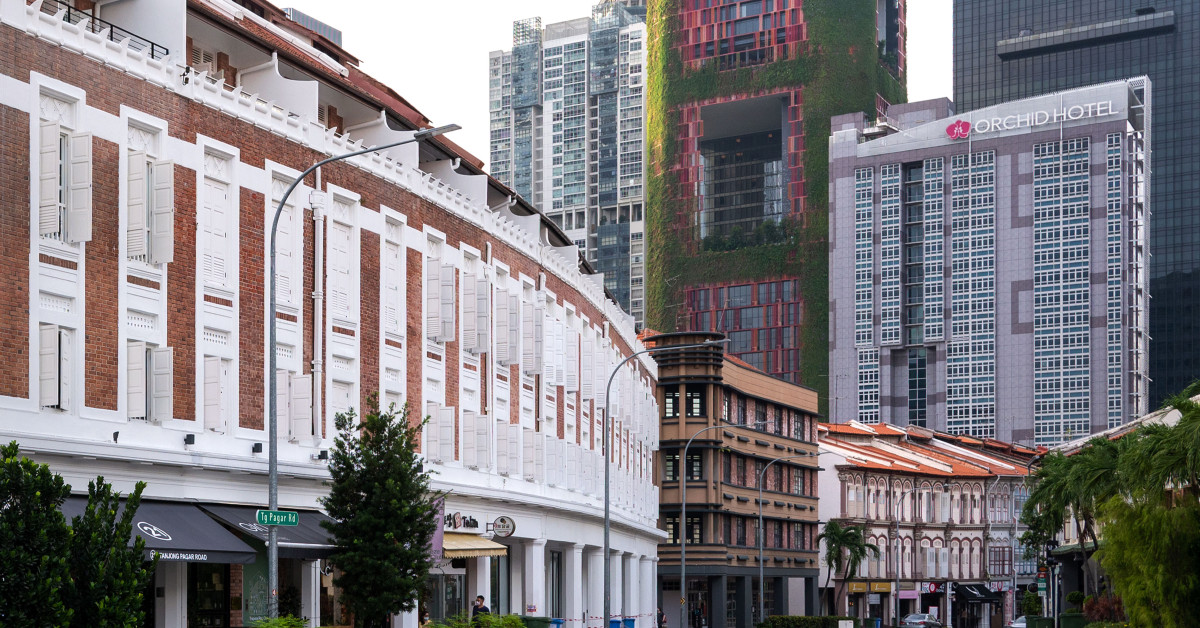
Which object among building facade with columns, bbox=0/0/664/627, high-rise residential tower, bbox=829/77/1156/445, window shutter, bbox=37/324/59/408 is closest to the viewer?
window shutter, bbox=37/324/59/408

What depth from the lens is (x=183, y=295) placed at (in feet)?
109

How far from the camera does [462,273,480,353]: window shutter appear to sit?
4719 centimetres

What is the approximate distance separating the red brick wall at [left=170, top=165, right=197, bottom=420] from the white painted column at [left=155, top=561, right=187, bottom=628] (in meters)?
3.21

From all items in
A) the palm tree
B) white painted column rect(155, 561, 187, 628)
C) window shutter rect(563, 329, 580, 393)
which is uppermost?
window shutter rect(563, 329, 580, 393)

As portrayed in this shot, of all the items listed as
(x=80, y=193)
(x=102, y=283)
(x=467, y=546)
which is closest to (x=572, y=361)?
(x=467, y=546)

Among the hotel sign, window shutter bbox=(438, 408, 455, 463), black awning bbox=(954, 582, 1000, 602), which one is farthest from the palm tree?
the hotel sign

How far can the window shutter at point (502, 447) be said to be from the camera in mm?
49781

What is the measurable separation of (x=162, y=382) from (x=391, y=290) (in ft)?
37.2

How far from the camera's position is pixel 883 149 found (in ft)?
621

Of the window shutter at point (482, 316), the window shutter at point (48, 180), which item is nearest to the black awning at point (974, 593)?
the window shutter at point (482, 316)

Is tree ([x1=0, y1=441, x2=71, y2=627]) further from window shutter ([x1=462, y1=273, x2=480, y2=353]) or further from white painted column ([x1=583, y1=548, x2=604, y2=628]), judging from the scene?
white painted column ([x1=583, y1=548, x2=604, y2=628])

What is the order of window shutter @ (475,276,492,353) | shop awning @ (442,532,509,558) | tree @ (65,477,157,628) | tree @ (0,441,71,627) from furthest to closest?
window shutter @ (475,276,492,353), shop awning @ (442,532,509,558), tree @ (65,477,157,628), tree @ (0,441,71,627)

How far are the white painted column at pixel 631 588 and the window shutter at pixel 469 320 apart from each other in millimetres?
27861

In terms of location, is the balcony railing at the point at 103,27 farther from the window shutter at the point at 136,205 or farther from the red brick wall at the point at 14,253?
the red brick wall at the point at 14,253
